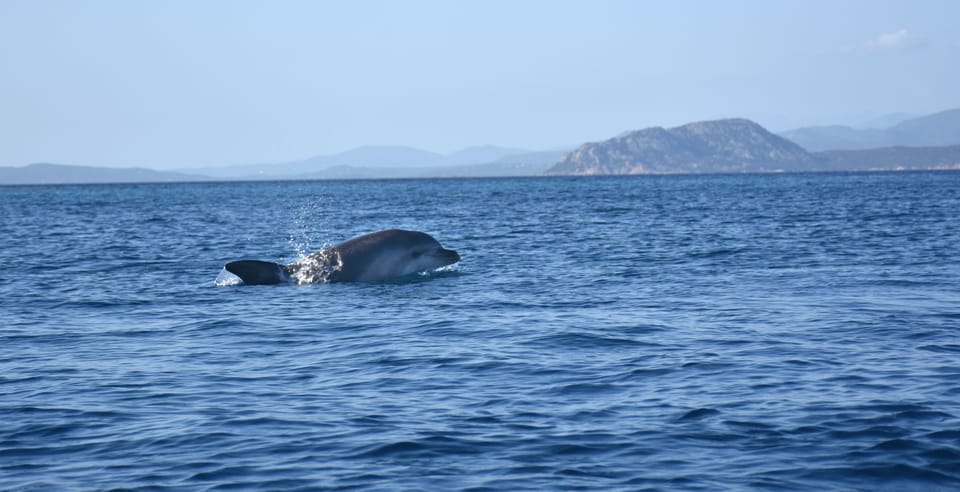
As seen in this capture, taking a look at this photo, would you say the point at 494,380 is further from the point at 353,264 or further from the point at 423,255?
the point at 423,255

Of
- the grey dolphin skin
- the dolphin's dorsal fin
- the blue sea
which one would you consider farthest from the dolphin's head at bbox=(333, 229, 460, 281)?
the dolphin's dorsal fin

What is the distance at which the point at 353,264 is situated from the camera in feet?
79.9

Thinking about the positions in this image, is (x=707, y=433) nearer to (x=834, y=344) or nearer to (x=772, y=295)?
(x=834, y=344)

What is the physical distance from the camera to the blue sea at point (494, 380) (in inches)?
386

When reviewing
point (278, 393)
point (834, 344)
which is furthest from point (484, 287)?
point (278, 393)

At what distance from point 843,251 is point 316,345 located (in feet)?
65.9

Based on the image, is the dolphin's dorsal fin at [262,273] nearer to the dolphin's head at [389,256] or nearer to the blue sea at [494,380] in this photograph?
the blue sea at [494,380]

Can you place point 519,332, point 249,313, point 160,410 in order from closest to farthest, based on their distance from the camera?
point 160,410
point 519,332
point 249,313

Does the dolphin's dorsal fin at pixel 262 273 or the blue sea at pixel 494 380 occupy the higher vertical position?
the dolphin's dorsal fin at pixel 262 273

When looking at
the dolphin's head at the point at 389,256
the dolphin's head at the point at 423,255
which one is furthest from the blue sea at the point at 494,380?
the dolphin's head at the point at 389,256

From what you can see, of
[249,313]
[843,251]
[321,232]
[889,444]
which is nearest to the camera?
[889,444]

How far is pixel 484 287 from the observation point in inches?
936

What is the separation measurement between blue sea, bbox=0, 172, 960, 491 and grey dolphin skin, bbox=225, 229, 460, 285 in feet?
1.42

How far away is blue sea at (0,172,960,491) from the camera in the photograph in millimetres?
9797
